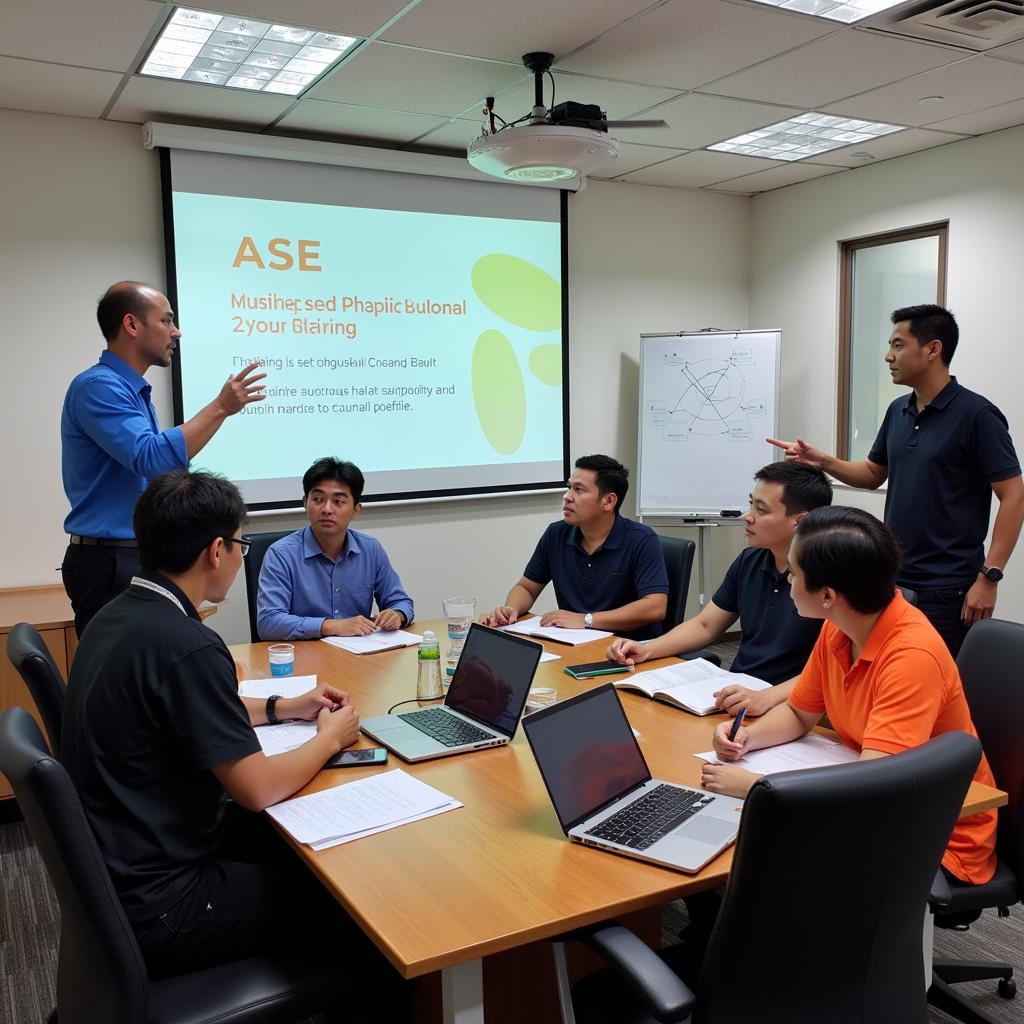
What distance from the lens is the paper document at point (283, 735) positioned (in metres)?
1.99

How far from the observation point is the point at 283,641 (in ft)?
10.1

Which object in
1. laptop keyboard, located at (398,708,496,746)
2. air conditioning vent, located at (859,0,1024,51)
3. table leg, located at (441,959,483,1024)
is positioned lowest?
table leg, located at (441,959,483,1024)

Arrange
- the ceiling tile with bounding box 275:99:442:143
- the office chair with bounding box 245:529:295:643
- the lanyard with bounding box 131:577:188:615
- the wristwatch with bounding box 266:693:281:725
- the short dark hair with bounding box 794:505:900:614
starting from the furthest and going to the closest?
the ceiling tile with bounding box 275:99:442:143, the office chair with bounding box 245:529:295:643, the wristwatch with bounding box 266:693:281:725, the short dark hair with bounding box 794:505:900:614, the lanyard with bounding box 131:577:188:615

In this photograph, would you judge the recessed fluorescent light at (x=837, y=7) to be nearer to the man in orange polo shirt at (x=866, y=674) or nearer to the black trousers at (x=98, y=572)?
the man in orange polo shirt at (x=866, y=674)

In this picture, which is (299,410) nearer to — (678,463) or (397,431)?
(397,431)

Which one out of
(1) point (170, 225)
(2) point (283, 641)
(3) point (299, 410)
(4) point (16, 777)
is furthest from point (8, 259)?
(4) point (16, 777)

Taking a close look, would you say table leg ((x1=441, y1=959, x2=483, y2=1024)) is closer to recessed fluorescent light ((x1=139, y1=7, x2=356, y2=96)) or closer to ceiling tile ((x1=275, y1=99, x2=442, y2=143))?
recessed fluorescent light ((x1=139, y1=7, x2=356, y2=96))

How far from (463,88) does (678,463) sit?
245cm

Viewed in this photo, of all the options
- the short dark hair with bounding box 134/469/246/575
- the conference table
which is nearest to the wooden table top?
the conference table

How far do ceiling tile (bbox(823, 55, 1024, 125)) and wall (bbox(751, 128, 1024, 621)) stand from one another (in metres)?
0.49

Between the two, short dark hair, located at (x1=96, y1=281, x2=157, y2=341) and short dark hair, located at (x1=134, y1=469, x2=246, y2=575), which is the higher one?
short dark hair, located at (x1=96, y1=281, x2=157, y2=341)

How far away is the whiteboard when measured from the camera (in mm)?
5344

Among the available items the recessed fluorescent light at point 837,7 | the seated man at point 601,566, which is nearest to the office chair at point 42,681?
the seated man at point 601,566

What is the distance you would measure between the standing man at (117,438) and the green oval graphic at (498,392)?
7.33 ft
